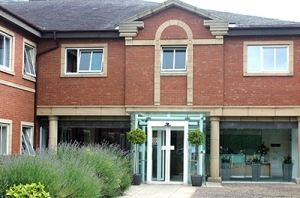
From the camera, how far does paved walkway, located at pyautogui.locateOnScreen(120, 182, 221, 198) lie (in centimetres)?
1590

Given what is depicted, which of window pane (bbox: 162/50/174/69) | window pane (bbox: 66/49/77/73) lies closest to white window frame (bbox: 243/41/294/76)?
window pane (bbox: 162/50/174/69)

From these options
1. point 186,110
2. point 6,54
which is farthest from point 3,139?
point 186,110

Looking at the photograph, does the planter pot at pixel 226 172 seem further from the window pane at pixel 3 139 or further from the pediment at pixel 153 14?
the window pane at pixel 3 139

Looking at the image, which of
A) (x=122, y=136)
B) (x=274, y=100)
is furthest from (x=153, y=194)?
(x=122, y=136)

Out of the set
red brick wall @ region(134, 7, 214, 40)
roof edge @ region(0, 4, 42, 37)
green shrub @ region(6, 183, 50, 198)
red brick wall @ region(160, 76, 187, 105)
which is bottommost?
green shrub @ region(6, 183, 50, 198)

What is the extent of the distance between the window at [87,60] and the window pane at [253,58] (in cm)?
587

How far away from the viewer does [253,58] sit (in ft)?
69.9

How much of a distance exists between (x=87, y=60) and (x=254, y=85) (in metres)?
6.67

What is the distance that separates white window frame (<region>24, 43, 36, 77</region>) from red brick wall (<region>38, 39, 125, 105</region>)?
40cm

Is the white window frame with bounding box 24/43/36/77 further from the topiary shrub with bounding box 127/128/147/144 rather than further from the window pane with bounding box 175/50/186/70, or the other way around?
the window pane with bounding box 175/50/186/70

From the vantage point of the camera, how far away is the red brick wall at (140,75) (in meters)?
21.3

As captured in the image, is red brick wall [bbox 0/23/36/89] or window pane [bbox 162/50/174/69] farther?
window pane [bbox 162/50/174/69]

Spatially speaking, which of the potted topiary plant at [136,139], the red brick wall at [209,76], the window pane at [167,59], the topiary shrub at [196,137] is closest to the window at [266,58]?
the red brick wall at [209,76]

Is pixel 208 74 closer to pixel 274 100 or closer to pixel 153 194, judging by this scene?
pixel 274 100
